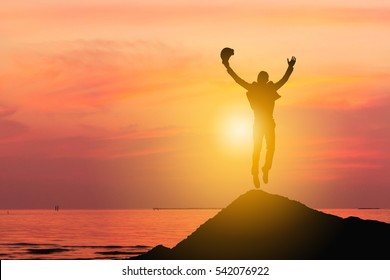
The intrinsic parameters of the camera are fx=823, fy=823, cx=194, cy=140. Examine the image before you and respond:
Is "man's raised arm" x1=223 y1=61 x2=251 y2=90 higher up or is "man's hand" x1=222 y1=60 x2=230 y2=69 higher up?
"man's hand" x1=222 y1=60 x2=230 y2=69

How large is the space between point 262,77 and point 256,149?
220cm

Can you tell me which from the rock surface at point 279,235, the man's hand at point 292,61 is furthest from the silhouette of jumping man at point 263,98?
the rock surface at point 279,235

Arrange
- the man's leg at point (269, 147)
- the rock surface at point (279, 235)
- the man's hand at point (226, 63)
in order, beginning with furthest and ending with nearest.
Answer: the man's leg at point (269, 147) < the man's hand at point (226, 63) < the rock surface at point (279, 235)

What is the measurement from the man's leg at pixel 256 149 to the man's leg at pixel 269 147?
0.68ft

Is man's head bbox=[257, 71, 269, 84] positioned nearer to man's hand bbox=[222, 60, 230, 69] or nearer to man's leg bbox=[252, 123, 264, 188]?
man's hand bbox=[222, 60, 230, 69]

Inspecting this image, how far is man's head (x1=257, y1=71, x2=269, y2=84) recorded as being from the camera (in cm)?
2392

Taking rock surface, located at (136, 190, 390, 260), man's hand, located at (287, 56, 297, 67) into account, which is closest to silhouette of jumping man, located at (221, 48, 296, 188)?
man's hand, located at (287, 56, 297, 67)

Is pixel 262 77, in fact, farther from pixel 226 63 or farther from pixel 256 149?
pixel 256 149

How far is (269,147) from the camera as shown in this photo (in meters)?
24.5

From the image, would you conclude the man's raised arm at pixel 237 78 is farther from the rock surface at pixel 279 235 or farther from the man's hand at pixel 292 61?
the rock surface at pixel 279 235

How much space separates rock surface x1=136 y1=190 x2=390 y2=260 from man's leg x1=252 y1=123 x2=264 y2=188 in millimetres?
569

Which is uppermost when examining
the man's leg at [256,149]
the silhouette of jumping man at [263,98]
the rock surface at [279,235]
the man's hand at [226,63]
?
the man's hand at [226,63]

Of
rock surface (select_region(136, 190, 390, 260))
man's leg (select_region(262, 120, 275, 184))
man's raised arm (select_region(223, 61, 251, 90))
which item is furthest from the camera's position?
man's leg (select_region(262, 120, 275, 184))

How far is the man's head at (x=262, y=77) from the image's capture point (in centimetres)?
2392
